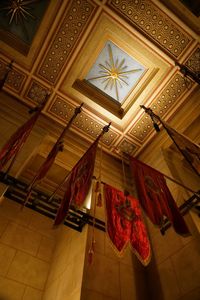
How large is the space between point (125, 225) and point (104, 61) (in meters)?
4.76

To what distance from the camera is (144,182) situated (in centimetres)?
486

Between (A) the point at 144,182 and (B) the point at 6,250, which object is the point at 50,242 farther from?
(A) the point at 144,182

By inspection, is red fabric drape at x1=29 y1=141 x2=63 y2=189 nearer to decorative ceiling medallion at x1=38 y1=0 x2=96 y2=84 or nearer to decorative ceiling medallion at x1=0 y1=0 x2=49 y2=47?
decorative ceiling medallion at x1=38 y1=0 x2=96 y2=84

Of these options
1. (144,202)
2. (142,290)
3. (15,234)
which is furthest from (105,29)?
(142,290)

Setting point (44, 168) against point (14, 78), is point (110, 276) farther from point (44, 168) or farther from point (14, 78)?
point (14, 78)

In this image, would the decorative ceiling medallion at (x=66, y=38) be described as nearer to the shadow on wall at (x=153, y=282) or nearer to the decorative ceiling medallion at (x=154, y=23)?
the decorative ceiling medallion at (x=154, y=23)

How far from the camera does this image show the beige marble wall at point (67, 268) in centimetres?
474

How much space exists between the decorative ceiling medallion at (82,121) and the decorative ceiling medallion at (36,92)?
1.44 ft

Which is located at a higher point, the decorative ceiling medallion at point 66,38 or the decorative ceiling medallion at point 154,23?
the decorative ceiling medallion at point 154,23

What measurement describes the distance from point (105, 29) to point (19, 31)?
7.85ft

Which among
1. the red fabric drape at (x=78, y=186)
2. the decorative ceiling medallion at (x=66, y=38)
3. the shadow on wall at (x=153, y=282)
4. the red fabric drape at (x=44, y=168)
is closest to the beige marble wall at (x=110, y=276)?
the shadow on wall at (x=153, y=282)

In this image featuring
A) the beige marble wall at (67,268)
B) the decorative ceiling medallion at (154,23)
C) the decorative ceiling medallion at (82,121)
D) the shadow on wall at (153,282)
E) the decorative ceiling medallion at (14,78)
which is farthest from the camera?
the decorative ceiling medallion at (82,121)

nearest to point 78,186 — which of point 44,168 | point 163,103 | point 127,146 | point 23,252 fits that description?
point 44,168

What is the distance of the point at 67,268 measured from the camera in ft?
17.7
